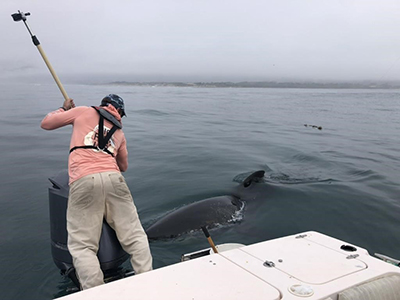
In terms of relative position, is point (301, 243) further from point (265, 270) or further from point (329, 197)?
point (329, 197)

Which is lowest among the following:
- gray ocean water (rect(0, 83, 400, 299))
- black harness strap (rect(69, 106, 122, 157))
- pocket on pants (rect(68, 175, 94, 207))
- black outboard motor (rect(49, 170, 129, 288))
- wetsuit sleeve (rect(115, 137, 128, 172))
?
gray ocean water (rect(0, 83, 400, 299))

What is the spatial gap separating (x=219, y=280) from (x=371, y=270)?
1530 millimetres

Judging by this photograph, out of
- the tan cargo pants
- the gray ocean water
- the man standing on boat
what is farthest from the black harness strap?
the gray ocean water

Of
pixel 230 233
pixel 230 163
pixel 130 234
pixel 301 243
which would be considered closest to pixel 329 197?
pixel 230 233

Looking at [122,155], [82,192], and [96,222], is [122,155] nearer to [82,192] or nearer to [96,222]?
[82,192]

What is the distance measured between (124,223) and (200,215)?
3.50 metres

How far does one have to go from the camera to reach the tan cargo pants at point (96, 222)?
13.0 ft

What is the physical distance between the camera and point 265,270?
10.5ft

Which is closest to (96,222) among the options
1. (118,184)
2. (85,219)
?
(85,219)

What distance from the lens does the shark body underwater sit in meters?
7.02

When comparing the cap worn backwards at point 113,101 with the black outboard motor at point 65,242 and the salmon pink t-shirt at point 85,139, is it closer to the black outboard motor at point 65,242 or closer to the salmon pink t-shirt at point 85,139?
the salmon pink t-shirt at point 85,139

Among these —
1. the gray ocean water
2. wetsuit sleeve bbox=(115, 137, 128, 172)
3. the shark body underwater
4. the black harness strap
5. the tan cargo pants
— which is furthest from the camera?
the shark body underwater

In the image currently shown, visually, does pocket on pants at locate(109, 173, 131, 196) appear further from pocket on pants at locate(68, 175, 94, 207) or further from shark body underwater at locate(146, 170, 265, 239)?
shark body underwater at locate(146, 170, 265, 239)

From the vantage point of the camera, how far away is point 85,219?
4113 mm
